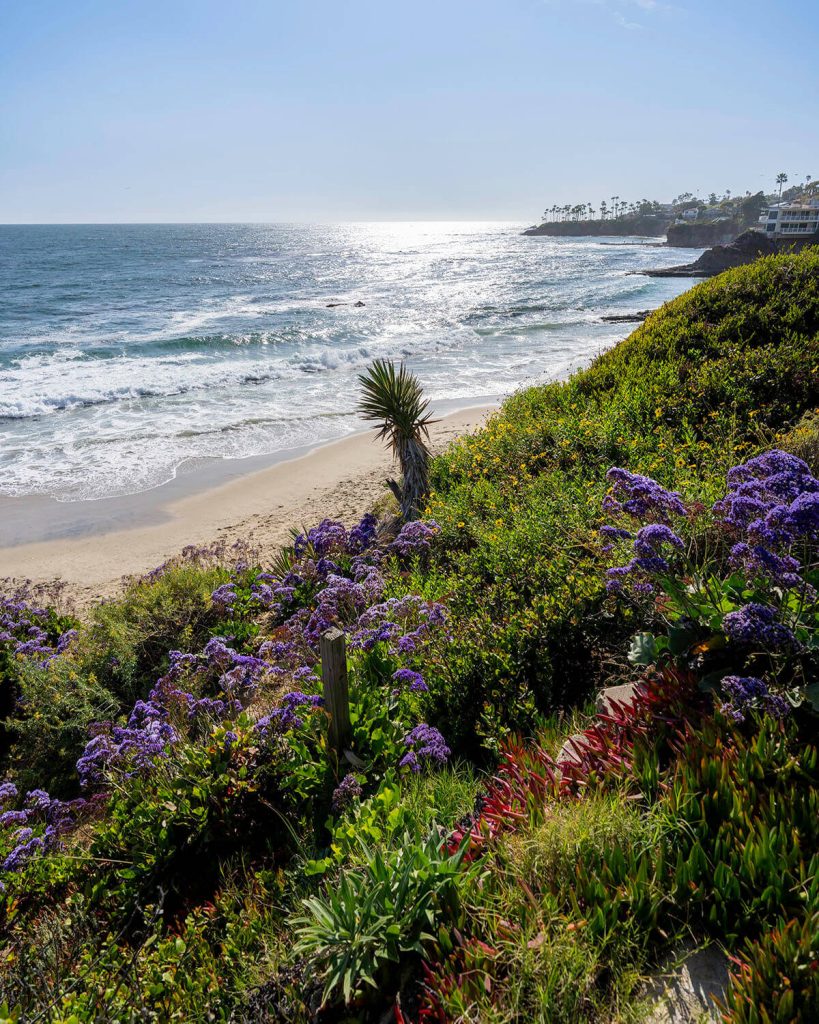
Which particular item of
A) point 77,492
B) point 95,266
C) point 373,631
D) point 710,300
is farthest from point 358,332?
point 95,266

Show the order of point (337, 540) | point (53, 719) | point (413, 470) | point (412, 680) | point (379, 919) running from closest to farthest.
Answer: point (379, 919)
point (412, 680)
point (53, 719)
point (337, 540)
point (413, 470)

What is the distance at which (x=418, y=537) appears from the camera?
702 centimetres

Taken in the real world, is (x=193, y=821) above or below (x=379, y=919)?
below

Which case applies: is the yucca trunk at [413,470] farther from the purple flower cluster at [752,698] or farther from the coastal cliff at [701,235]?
the coastal cliff at [701,235]

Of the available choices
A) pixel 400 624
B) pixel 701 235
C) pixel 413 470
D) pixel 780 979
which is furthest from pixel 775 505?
pixel 701 235

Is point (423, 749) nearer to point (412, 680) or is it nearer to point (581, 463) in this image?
point (412, 680)

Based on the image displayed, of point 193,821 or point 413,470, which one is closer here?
point 193,821

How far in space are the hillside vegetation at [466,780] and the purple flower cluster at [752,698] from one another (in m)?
0.01

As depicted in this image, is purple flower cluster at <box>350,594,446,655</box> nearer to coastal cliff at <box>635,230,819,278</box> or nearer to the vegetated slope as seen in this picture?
the vegetated slope

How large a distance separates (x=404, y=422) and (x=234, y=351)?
22.9 m

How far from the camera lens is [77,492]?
13.3 metres

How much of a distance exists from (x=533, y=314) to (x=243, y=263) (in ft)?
191

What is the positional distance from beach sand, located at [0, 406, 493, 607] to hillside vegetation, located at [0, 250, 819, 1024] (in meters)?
2.91

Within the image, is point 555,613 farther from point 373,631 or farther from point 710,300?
point 710,300
